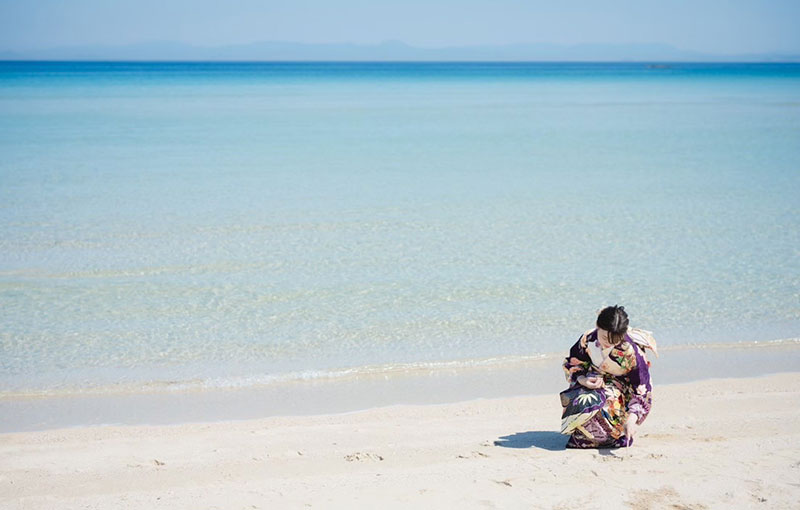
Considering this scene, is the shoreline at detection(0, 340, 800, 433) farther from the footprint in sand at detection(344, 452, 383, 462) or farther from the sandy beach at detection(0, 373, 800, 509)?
the footprint in sand at detection(344, 452, 383, 462)

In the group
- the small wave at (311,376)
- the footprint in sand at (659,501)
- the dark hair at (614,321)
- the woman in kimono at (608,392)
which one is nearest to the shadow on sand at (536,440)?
the woman in kimono at (608,392)

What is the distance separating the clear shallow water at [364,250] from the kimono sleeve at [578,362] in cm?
223

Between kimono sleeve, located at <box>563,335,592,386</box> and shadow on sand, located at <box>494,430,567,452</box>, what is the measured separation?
0.47 meters

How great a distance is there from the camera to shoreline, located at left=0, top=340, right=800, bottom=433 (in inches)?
231

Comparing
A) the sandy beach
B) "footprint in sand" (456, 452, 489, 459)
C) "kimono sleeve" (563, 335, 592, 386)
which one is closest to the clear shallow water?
the sandy beach

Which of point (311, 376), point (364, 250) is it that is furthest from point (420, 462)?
point (364, 250)

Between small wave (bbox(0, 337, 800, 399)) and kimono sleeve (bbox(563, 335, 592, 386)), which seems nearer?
kimono sleeve (bbox(563, 335, 592, 386))

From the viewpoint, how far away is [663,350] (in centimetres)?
726

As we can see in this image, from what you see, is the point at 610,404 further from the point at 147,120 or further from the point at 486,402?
the point at 147,120

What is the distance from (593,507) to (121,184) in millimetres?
→ 13057

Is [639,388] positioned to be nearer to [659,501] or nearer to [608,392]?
[608,392]

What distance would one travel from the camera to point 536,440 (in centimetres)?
516

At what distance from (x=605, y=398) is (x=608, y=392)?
1.6 inches

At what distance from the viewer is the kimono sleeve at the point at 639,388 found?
4.78 m
